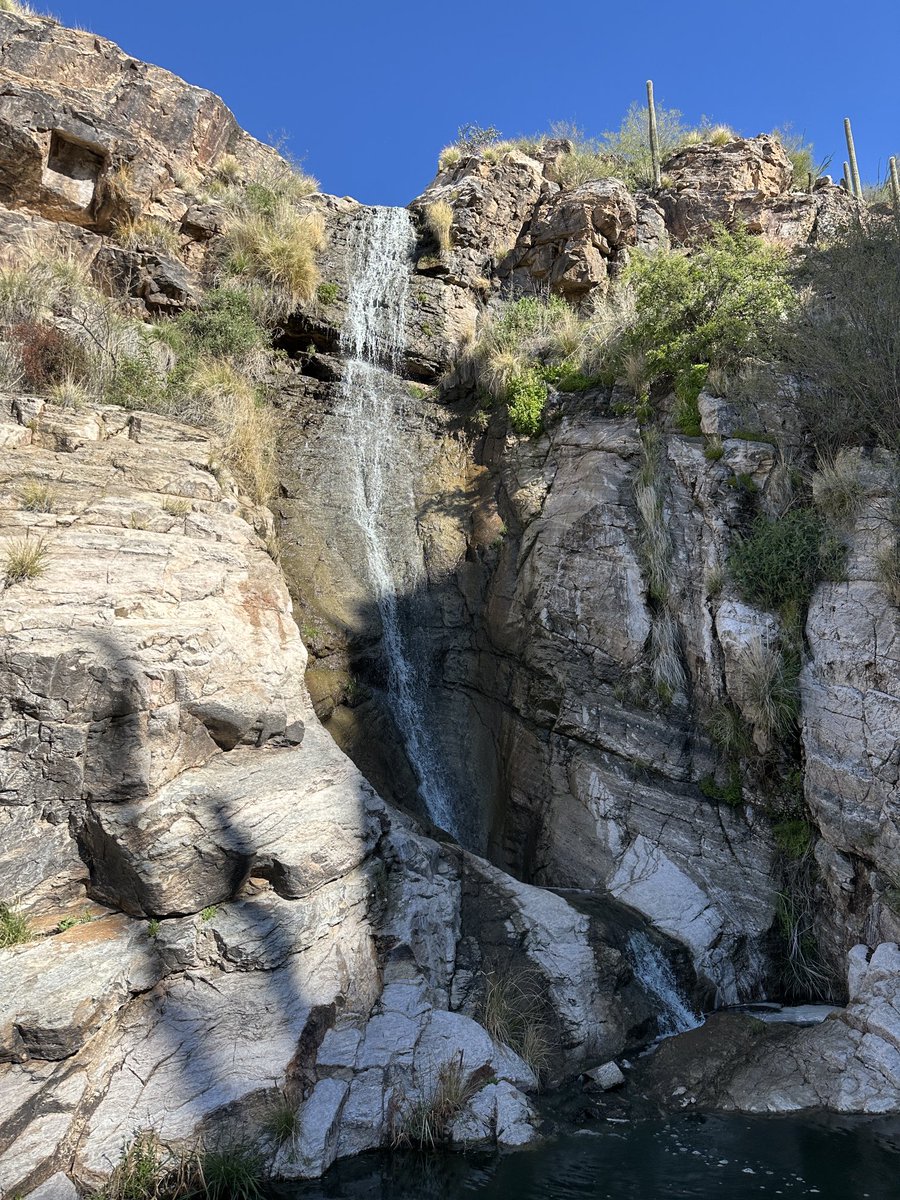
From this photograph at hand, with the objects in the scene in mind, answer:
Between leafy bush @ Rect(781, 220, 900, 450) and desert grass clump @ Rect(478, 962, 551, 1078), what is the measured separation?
6.52 m

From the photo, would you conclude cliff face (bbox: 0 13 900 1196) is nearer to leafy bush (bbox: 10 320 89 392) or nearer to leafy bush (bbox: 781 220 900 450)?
leafy bush (bbox: 781 220 900 450)

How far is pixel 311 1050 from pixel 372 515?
24.0 feet

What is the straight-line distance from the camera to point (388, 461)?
40.6ft

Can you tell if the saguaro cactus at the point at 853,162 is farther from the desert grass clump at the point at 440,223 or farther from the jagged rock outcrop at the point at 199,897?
the jagged rock outcrop at the point at 199,897

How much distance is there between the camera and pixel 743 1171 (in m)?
5.34

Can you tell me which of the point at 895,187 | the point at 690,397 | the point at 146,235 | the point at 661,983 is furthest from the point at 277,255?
the point at 661,983

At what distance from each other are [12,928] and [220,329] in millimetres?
9134

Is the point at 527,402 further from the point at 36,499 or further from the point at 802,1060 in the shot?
A: the point at 802,1060

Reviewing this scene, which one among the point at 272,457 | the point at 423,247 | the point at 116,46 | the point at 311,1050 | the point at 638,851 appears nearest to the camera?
the point at 311,1050

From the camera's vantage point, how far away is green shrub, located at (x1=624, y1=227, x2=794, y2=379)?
1027 centimetres

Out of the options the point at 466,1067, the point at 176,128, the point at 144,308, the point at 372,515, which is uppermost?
the point at 176,128

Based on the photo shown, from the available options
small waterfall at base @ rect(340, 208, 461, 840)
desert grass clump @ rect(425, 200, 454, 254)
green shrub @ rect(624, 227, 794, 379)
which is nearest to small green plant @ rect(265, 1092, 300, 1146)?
small waterfall at base @ rect(340, 208, 461, 840)

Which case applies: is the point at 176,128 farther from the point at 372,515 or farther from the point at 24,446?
the point at 24,446

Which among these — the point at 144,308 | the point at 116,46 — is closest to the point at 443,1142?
the point at 144,308
